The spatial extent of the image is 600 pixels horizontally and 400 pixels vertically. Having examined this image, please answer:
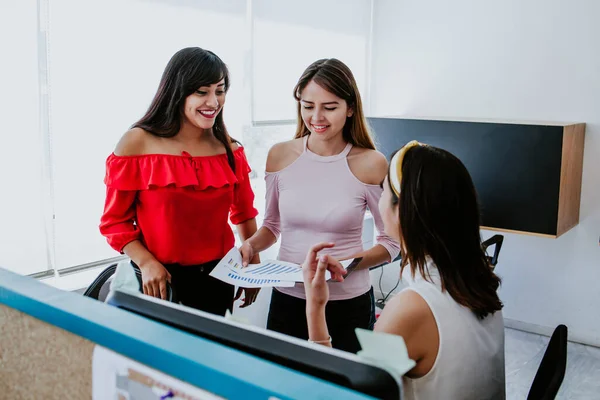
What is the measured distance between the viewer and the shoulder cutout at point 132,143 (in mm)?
1724

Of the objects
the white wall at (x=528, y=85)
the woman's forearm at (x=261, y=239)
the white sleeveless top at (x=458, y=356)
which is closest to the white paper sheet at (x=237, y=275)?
the woman's forearm at (x=261, y=239)

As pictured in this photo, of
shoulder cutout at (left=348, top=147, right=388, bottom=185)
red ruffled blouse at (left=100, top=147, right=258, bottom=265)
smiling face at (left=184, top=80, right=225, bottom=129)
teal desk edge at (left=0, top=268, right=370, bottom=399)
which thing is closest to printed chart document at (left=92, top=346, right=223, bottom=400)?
teal desk edge at (left=0, top=268, right=370, bottom=399)

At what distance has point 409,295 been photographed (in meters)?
1.20

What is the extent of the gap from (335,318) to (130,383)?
1.06m

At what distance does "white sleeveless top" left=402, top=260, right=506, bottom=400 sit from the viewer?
1142 mm

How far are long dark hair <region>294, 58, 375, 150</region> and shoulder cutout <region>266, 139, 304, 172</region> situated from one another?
11 cm

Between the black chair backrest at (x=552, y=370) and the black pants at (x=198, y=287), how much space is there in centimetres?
88

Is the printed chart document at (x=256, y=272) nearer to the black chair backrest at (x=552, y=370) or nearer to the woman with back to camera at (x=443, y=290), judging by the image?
the woman with back to camera at (x=443, y=290)

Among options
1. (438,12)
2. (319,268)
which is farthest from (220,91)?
(438,12)

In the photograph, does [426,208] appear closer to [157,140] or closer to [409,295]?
[409,295]

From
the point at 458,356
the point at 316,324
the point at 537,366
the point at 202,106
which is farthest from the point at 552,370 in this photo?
the point at 537,366

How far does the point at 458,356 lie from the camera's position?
45.4 inches

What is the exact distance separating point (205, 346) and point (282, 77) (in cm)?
295

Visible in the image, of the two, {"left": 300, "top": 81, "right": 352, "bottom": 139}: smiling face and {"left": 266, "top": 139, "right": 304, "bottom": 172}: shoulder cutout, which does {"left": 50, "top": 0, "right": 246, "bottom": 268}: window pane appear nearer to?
{"left": 266, "top": 139, "right": 304, "bottom": 172}: shoulder cutout
